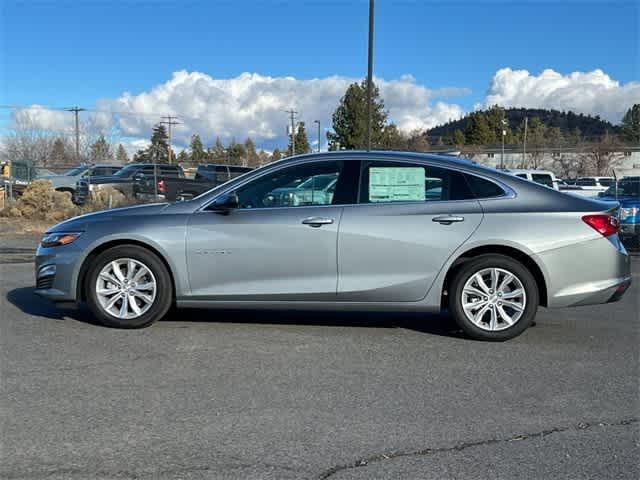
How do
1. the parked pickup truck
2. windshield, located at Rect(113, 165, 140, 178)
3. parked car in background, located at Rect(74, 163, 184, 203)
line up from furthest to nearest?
1. windshield, located at Rect(113, 165, 140, 178)
2. the parked pickup truck
3. parked car in background, located at Rect(74, 163, 184, 203)

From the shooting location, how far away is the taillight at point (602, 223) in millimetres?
5766

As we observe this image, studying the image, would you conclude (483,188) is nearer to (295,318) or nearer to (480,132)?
(295,318)

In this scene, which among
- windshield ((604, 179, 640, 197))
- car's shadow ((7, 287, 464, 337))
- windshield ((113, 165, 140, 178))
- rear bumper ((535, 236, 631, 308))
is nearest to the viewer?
rear bumper ((535, 236, 631, 308))

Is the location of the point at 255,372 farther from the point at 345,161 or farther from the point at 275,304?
the point at 345,161

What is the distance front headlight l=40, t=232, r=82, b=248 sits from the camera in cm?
614

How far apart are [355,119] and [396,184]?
40.7m

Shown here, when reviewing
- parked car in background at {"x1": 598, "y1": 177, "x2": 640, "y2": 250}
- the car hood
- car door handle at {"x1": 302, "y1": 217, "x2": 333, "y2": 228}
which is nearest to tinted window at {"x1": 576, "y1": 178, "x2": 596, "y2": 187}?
parked car in background at {"x1": 598, "y1": 177, "x2": 640, "y2": 250}

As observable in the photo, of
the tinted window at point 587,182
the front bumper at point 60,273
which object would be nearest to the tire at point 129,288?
the front bumper at point 60,273

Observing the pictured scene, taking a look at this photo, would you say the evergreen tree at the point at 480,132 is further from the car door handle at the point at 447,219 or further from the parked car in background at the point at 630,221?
the car door handle at the point at 447,219

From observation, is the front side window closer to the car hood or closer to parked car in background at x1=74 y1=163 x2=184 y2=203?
the car hood

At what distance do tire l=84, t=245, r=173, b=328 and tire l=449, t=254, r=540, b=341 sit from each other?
2596mm

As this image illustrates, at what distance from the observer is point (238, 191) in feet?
20.1

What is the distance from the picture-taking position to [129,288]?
606 cm

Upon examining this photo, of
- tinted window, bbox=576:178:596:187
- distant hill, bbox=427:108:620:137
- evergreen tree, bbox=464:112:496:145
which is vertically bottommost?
tinted window, bbox=576:178:596:187
